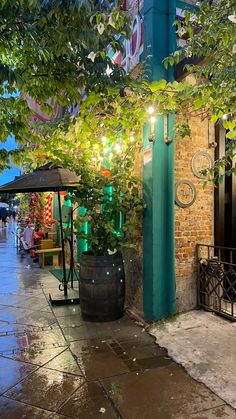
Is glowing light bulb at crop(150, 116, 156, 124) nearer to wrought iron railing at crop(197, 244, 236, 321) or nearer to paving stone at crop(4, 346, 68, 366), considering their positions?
wrought iron railing at crop(197, 244, 236, 321)

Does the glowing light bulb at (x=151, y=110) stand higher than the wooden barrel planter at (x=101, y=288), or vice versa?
the glowing light bulb at (x=151, y=110)

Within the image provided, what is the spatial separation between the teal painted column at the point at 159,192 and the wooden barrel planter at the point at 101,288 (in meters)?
0.45

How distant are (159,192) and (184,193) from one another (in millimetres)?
518

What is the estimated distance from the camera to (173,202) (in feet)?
16.3

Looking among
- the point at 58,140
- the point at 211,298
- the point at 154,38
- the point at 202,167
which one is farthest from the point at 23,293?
the point at 154,38

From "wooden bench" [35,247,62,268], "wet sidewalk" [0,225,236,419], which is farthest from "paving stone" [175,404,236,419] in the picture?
"wooden bench" [35,247,62,268]

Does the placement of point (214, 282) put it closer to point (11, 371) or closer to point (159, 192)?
point (159, 192)

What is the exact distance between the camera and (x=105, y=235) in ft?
17.0

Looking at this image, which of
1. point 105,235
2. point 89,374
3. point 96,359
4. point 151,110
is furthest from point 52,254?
point 89,374

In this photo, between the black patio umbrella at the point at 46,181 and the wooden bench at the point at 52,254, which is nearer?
the black patio umbrella at the point at 46,181

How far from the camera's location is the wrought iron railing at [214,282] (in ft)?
16.3

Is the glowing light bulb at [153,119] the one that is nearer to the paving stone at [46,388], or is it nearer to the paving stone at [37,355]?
the paving stone at [37,355]

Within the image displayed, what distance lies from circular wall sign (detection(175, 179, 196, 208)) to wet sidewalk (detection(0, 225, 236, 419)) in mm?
1911

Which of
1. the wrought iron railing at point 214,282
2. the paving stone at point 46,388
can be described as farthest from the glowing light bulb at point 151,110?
the paving stone at point 46,388
